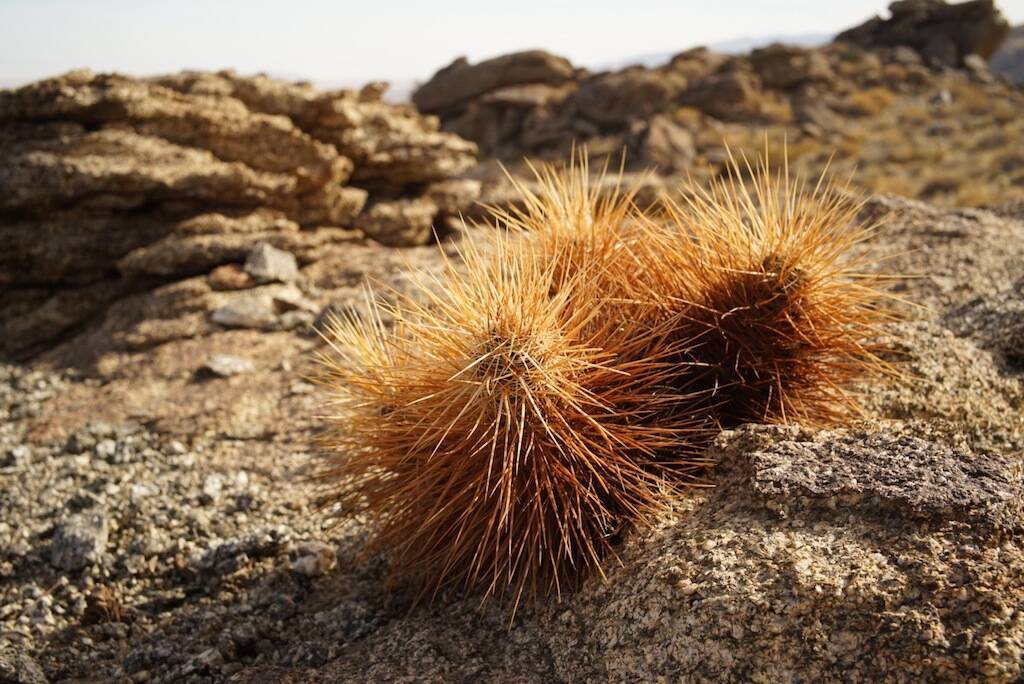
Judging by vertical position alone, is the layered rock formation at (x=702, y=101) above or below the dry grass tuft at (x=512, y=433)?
above

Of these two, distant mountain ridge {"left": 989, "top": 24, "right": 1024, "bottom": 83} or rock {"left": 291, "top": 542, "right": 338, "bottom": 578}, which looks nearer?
rock {"left": 291, "top": 542, "right": 338, "bottom": 578}

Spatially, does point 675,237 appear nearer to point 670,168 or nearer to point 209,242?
point 209,242

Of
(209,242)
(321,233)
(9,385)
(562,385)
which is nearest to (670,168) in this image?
(321,233)

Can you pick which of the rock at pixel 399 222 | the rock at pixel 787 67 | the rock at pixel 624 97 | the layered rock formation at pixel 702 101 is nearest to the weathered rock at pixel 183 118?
the rock at pixel 399 222

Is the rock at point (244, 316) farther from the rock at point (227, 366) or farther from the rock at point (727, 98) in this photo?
the rock at point (727, 98)

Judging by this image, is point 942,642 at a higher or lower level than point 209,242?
lower

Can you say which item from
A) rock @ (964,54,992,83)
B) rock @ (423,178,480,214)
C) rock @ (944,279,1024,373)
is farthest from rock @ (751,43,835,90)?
rock @ (944,279,1024,373)

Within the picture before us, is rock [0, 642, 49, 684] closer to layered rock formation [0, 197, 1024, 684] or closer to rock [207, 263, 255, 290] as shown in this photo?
layered rock formation [0, 197, 1024, 684]
